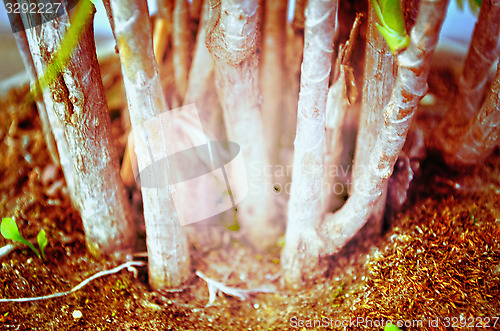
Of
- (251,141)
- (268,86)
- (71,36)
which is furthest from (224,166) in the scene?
(71,36)

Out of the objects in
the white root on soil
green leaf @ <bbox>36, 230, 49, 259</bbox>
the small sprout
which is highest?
green leaf @ <bbox>36, 230, 49, 259</bbox>

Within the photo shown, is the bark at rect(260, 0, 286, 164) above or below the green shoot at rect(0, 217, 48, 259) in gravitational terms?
above

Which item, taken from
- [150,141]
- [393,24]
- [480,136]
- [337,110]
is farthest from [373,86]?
[150,141]

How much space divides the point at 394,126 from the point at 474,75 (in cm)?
52

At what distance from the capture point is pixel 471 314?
2.39 ft

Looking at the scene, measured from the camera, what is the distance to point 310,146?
800 mm

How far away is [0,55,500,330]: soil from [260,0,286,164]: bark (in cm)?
37

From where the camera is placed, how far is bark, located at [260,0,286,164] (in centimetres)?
110

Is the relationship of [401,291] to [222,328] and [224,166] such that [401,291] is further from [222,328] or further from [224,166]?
[224,166]

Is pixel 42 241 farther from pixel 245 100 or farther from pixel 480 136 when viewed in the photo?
pixel 480 136

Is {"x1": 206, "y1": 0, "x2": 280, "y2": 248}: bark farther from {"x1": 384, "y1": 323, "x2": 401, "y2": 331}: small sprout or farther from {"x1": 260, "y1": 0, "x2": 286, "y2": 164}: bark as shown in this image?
{"x1": 384, "y1": 323, "x2": 401, "y2": 331}: small sprout

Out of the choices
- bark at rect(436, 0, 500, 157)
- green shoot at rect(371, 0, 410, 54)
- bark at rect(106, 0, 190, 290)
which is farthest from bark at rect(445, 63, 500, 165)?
bark at rect(106, 0, 190, 290)

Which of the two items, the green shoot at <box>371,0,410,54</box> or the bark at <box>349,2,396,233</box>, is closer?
the green shoot at <box>371,0,410,54</box>

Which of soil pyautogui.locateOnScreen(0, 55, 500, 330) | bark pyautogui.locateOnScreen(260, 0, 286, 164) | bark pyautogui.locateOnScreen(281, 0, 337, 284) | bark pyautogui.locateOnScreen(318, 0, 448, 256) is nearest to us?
bark pyautogui.locateOnScreen(318, 0, 448, 256)
